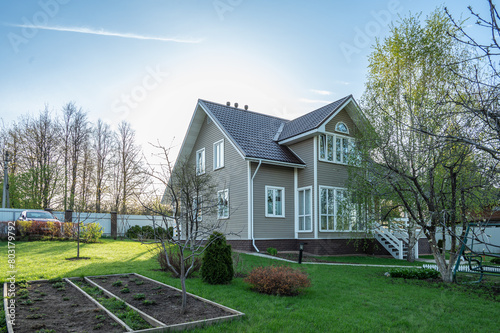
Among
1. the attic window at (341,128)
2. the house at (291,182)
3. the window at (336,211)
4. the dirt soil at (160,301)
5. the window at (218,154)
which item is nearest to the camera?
the dirt soil at (160,301)

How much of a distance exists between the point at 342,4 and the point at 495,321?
25.5 ft

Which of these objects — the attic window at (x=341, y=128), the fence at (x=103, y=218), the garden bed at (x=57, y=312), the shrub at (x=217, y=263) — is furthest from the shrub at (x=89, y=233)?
the attic window at (x=341, y=128)

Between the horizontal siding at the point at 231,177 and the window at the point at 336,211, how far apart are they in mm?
3559

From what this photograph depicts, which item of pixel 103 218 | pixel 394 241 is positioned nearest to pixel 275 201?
pixel 394 241

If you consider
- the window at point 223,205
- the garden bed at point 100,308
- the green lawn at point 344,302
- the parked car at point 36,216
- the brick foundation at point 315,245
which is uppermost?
the window at point 223,205

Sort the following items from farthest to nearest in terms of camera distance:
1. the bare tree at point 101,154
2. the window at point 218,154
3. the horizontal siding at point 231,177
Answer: the bare tree at point 101,154 < the window at point 218,154 < the horizontal siding at point 231,177

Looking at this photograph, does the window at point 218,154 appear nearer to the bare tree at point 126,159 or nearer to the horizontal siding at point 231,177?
the horizontal siding at point 231,177

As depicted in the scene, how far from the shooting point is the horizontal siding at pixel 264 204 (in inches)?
637

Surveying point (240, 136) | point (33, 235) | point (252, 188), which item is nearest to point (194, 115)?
point (240, 136)

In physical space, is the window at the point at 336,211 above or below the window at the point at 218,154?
below

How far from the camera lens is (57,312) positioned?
571 centimetres

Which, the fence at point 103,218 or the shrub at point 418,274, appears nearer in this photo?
the shrub at point 418,274

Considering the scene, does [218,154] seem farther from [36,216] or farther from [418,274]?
[418,274]

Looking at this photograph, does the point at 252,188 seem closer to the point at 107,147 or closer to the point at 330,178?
the point at 330,178
